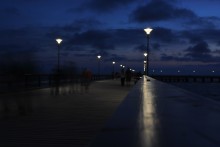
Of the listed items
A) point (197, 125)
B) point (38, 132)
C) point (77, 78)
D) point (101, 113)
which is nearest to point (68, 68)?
point (77, 78)

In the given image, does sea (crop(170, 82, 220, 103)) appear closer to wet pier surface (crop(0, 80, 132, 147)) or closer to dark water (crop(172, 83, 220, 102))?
dark water (crop(172, 83, 220, 102))

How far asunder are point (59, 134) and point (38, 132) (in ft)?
1.90

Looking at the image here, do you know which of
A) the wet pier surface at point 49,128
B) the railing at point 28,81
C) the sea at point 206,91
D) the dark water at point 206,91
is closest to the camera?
the wet pier surface at point 49,128

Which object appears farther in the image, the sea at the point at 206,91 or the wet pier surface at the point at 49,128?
the sea at the point at 206,91

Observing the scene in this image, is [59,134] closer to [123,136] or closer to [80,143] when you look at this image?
[80,143]

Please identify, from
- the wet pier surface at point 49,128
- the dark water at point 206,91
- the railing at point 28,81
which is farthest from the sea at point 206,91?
the wet pier surface at point 49,128

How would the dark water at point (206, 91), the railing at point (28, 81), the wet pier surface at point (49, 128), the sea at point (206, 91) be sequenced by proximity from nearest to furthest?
the wet pier surface at point (49, 128), the railing at point (28, 81), the sea at point (206, 91), the dark water at point (206, 91)

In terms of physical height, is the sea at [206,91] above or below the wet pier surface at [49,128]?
below

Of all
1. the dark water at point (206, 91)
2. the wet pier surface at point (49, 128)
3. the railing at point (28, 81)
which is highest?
the railing at point (28, 81)

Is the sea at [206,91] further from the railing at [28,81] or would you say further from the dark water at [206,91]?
the railing at [28,81]

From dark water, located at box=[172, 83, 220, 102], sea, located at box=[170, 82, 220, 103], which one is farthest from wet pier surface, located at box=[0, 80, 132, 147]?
dark water, located at box=[172, 83, 220, 102]

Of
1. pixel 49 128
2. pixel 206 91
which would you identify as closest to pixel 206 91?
pixel 206 91

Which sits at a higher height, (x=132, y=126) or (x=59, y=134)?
(x=132, y=126)

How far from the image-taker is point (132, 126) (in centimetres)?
446
